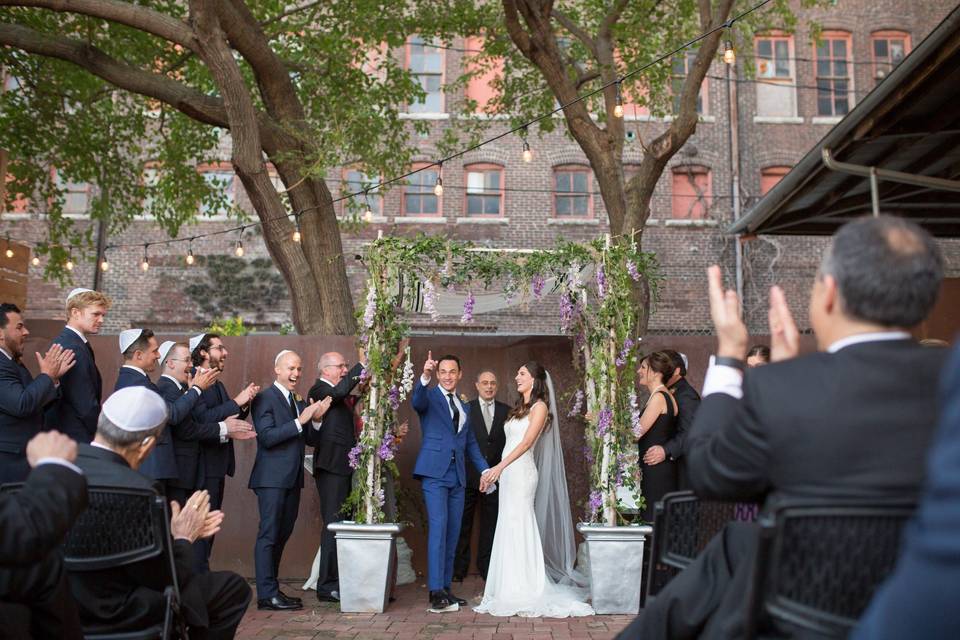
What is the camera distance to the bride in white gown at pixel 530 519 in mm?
7887

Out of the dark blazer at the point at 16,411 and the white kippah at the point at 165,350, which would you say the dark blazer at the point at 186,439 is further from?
the dark blazer at the point at 16,411

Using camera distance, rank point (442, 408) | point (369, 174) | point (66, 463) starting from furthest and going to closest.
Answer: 1. point (369, 174)
2. point (442, 408)
3. point (66, 463)

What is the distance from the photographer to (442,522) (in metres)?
8.07

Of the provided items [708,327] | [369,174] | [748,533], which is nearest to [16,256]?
[369,174]

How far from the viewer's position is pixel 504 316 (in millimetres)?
22859

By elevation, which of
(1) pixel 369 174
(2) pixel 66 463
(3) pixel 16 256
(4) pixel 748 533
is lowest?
(4) pixel 748 533

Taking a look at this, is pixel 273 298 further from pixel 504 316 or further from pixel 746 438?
pixel 746 438

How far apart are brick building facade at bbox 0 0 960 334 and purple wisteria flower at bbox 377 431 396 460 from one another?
1426cm

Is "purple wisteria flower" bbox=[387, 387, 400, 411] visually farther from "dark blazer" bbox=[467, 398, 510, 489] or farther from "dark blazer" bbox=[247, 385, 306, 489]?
"dark blazer" bbox=[467, 398, 510, 489]

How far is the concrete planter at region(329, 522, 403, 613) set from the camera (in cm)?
770

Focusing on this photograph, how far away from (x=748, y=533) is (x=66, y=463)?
220 cm

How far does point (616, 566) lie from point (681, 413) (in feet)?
4.66

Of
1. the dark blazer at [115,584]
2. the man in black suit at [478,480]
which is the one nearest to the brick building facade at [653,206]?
the man in black suit at [478,480]

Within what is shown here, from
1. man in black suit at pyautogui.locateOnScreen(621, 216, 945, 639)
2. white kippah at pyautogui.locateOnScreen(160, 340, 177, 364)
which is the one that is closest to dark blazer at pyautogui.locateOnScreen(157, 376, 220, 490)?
white kippah at pyautogui.locateOnScreen(160, 340, 177, 364)
